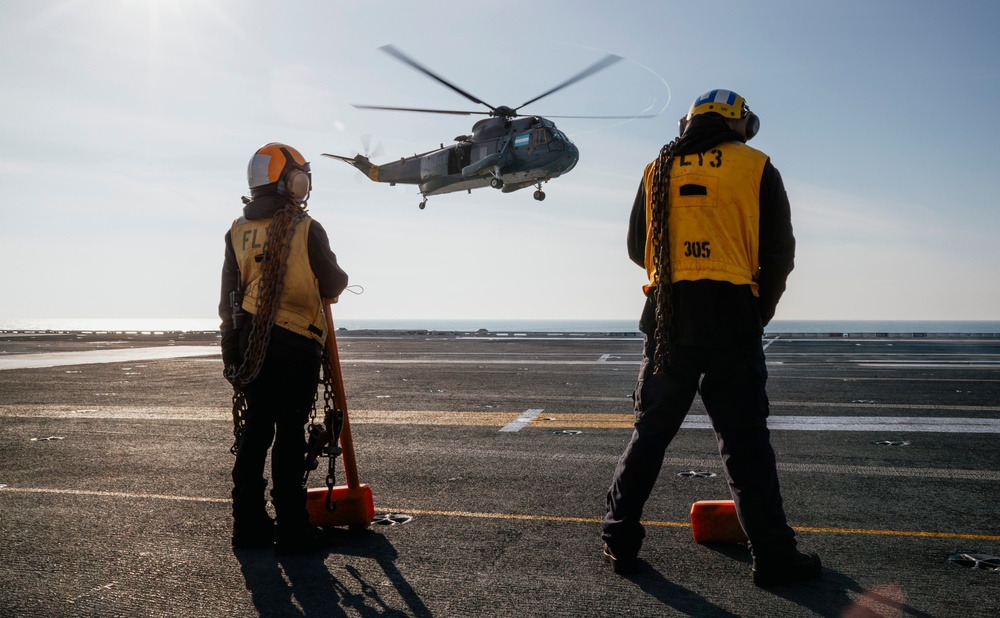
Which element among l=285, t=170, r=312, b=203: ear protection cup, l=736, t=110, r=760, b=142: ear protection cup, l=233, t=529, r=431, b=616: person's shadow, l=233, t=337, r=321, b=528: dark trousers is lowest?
l=233, t=529, r=431, b=616: person's shadow

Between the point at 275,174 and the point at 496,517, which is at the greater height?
the point at 275,174

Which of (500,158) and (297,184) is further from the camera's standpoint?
(500,158)

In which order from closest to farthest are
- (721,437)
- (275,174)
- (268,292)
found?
(721,437) → (268,292) → (275,174)

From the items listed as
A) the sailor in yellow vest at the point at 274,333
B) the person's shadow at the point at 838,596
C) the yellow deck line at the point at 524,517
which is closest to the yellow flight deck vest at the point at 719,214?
the person's shadow at the point at 838,596

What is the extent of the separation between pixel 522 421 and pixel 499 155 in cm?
2066

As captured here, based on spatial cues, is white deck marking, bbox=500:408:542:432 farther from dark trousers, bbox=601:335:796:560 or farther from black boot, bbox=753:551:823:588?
black boot, bbox=753:551:823:588

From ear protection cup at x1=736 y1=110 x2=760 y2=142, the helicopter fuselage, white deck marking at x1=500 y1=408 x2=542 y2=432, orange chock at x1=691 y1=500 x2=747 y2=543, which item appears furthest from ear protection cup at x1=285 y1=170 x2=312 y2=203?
the helicopter fuselage

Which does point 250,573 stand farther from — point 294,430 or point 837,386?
point 837,386

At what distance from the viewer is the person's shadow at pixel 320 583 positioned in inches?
120

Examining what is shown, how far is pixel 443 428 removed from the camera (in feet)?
26.0

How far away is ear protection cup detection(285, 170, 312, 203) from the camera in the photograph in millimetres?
4262

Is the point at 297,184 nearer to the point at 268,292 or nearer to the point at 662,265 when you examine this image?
the point at 268,292

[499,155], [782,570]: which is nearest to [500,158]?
[499,155]

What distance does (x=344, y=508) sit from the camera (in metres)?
4.28
